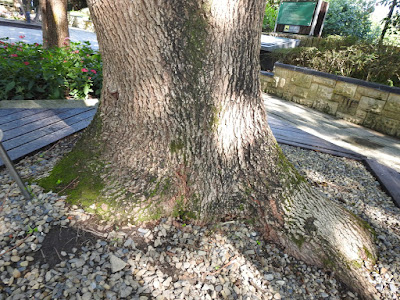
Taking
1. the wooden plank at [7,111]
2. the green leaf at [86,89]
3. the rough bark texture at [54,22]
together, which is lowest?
the wooden plank at [7,111]

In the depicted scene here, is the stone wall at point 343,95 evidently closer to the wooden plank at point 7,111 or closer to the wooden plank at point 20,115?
the wooden plank at point 20,115

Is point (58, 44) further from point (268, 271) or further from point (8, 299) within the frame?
point (268, 271)

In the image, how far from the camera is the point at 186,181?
1746 millimetres

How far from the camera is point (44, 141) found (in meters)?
2.69

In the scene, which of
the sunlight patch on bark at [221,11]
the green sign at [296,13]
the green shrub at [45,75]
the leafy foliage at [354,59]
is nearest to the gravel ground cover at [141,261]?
the sunlight patch on bark at [221,11]

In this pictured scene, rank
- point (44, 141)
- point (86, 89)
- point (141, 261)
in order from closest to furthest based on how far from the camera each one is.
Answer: point (141, 261)
point (44, 141)
point (86, 89)

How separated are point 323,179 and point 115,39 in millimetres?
2397

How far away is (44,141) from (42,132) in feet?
0.82

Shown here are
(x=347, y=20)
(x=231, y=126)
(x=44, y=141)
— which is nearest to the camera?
(x=231, y=126)

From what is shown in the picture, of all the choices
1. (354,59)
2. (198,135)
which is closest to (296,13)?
(354,59)

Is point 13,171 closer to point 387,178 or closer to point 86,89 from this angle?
point 86,89

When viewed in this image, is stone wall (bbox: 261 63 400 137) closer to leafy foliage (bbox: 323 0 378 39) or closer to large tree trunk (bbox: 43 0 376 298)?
large tree trunk (bbox: 43 0 376 298)

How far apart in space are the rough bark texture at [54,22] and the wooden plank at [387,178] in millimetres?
5385

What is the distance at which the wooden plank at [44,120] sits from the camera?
2.76m
